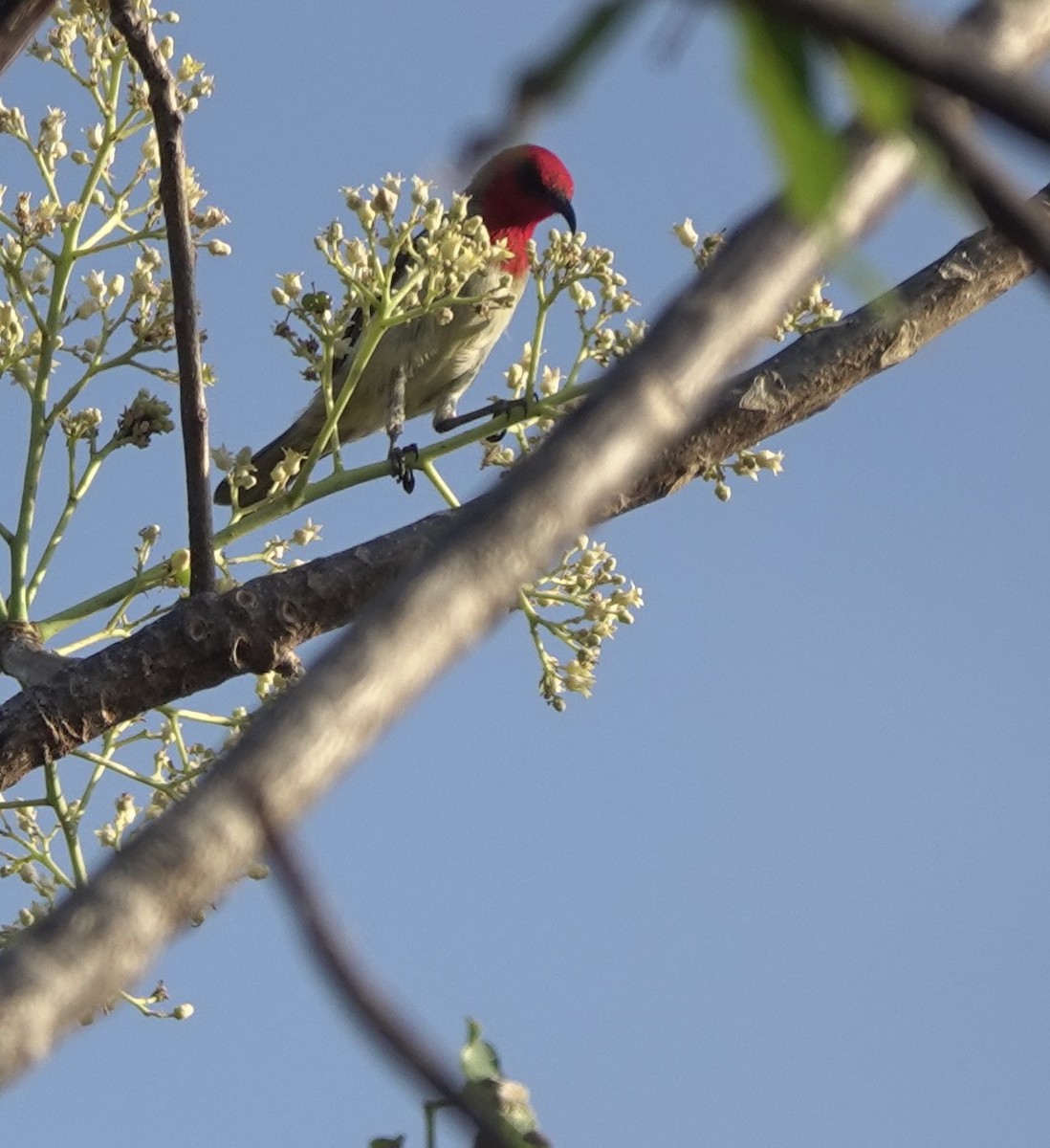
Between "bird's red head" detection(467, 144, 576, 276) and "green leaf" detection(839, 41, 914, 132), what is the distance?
823 cm

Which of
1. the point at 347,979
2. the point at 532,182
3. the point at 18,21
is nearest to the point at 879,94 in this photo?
the point at 347,979

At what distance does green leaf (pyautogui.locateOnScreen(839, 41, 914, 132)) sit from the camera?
533 mm

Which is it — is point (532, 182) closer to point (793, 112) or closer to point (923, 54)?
point (793, 112)

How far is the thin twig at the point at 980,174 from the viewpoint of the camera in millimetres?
523

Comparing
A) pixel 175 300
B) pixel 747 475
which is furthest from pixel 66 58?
pixel 747 475

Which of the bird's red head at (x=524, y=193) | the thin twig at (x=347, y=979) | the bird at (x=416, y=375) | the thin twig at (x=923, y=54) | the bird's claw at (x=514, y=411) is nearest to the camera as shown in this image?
the thin twig at (x=923, y=54)

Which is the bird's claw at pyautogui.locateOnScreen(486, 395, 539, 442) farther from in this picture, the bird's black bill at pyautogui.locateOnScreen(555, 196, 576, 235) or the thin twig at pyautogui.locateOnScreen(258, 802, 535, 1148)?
the bird's black bill at pyautogui.locateOnScreen(555, 196, 576, 235)

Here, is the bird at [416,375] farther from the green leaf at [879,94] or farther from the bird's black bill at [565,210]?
the green leaf at [879,94]

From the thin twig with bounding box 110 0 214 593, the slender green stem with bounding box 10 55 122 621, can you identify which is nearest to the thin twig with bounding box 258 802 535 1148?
the thin twig with bounding box 110 0 214 593

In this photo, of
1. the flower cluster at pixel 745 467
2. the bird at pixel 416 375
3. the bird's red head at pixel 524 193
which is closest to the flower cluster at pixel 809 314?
the flower cluster at pixel 745 467

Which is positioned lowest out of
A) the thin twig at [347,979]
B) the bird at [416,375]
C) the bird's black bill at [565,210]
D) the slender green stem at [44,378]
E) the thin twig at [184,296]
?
the thin twig at [347,979]

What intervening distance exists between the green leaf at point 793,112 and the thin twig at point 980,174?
6 centimetres

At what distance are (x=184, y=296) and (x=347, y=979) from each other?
2645mm

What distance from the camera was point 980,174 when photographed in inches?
20.8
